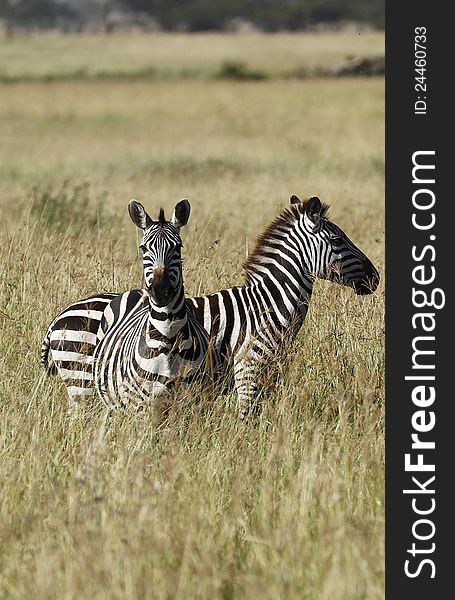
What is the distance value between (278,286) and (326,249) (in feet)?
1.14

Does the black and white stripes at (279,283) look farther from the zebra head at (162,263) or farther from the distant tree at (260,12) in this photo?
the distant tree at (260,12)

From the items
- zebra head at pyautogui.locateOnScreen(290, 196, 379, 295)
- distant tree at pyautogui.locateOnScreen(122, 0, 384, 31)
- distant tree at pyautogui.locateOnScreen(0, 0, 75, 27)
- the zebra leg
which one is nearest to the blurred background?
distant tree at pyautogui.locateOnScreen(122, 0, 384, 31)

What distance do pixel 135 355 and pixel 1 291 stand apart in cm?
243

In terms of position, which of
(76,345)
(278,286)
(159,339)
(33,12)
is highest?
(33,12)

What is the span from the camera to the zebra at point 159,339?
5.45 metres

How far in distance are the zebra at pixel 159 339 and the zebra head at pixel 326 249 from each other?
799 mm

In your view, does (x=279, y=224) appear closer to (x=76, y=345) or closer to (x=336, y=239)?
(x=336, y=239)

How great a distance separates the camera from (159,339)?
5.55m

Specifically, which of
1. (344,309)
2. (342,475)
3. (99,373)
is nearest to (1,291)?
(99,373)

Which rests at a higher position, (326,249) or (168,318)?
(326,249)

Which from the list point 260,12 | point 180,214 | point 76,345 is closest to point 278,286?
point 180,214

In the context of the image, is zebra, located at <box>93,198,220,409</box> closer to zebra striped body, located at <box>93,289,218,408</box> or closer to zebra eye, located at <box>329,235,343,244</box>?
zebra striped body, located at <box>93,289,218,408</box>

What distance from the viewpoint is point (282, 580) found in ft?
13.5

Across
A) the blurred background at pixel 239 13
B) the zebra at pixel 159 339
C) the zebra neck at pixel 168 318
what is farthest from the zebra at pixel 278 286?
the blurred background at pixel 239 13
